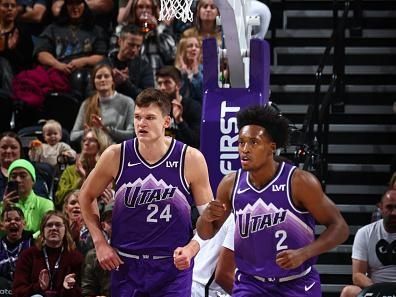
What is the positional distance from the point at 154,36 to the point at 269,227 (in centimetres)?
682

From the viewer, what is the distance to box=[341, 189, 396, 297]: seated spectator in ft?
32.6

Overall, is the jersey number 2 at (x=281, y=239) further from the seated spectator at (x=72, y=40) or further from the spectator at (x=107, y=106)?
the seated spectator at (x=72, y=40)

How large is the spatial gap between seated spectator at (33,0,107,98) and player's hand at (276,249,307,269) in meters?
7.10

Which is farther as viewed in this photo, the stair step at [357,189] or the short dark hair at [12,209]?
the stair step at [357,189]

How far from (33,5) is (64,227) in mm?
5163

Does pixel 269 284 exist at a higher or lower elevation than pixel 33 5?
lower

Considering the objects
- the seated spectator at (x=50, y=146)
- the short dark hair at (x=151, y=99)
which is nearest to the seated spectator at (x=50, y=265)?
the seated spectator at (x=50, y=146)

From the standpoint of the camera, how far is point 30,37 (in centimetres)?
1410

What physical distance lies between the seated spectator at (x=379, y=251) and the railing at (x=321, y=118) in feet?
3.59

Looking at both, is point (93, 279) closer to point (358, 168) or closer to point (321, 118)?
point (321, 118)

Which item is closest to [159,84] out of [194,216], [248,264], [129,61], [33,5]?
[129,61]

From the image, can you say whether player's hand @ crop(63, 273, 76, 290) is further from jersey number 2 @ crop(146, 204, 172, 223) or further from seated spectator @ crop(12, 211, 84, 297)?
jersey number 2 @ crop(146, 204, 172, 223)

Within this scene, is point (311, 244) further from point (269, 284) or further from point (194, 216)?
point (194, 216)

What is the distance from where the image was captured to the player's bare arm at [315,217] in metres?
6.86
